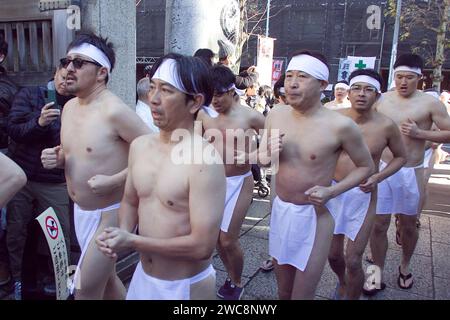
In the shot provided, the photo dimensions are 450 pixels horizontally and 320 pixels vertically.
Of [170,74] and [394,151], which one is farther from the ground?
[170,74]

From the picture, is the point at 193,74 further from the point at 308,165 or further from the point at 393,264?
the point at 393,264

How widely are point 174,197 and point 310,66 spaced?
145 centimetres

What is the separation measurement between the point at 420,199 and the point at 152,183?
3396 millimetres

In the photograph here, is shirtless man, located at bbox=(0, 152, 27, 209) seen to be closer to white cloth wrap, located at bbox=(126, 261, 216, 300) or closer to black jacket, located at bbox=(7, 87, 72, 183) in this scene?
white cloth wrap, located at bbox=(126, 261, 216, 300)

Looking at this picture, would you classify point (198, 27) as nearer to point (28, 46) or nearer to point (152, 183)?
point (28, 46)

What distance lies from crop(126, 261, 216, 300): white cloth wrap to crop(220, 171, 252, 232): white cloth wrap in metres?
1.48

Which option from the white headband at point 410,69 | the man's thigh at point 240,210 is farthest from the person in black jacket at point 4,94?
the white headband at point 410,69

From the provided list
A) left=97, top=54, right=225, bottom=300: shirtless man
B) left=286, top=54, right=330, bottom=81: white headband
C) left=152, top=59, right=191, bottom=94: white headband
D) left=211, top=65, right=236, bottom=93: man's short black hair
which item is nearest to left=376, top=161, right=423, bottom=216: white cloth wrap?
left=286, top=54, right=330, bottom=81: white headband

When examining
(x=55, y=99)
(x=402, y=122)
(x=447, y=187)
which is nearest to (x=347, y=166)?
(x=402, y=122)

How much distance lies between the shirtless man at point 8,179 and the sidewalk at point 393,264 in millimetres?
2477

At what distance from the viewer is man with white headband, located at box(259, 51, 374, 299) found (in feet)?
8.98

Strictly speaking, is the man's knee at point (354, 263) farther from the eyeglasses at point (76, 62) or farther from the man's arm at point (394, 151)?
the eyeglasses at point (76, 62)

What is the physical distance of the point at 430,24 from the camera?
21.1 metres

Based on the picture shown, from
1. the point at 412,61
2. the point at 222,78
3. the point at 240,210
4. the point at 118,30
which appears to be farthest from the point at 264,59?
the point at 240,210
